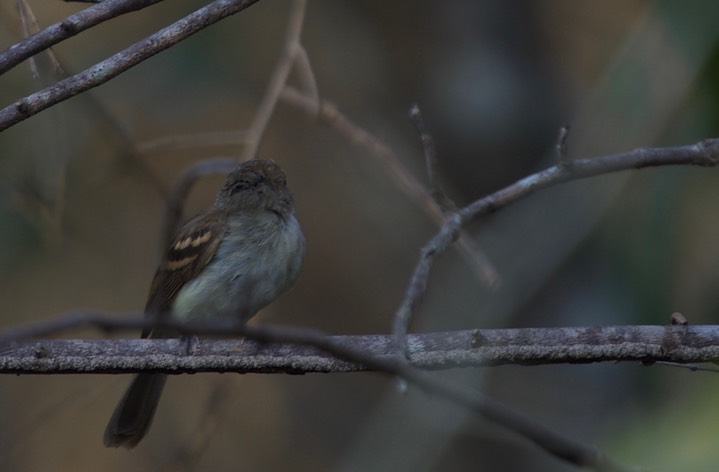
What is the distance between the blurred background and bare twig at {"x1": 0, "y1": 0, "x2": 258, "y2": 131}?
1.40m

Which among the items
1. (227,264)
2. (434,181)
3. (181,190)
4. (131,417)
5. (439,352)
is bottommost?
(439,352)

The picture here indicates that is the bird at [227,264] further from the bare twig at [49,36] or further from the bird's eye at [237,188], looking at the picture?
the bare twig at [49,36]

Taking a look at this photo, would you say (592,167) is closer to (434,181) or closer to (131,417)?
(434,181)

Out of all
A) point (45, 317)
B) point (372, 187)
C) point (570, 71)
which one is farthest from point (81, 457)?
point (570, 71)

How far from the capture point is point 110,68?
2.99m

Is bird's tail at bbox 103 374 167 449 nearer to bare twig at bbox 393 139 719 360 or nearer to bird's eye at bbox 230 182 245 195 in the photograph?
bird's eye at bbox 230 182 245 195

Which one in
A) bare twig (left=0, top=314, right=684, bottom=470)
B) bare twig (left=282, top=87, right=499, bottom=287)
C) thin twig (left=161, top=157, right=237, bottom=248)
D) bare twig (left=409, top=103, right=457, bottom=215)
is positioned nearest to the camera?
bare twig (left=0, top=314, right=684, bottom=470)

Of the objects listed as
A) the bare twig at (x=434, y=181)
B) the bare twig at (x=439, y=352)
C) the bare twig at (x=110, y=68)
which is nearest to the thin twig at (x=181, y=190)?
the bare twig at (x=434, y=181)

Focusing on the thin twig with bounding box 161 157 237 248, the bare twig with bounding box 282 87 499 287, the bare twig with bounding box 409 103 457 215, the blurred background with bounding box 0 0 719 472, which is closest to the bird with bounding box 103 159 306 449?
the thin twig with bounding box 161 157 237 248

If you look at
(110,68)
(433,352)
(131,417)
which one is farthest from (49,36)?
(131,417)

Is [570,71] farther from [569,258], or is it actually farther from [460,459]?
[460,459]

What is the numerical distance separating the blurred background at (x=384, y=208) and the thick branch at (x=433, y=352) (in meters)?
0.93

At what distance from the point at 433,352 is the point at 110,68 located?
4.24 feet

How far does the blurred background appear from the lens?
470cm
